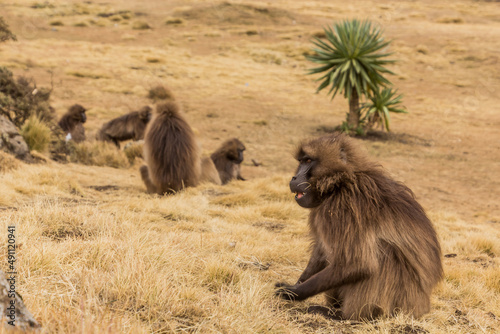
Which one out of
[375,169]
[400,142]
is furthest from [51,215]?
[400,142]

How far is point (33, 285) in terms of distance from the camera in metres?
2.45

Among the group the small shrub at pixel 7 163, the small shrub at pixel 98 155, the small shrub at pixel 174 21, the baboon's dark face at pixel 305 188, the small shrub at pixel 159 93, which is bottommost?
the small shrub at pixel 98 155

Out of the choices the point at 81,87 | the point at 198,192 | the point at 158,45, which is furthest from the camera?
the point at 158,45

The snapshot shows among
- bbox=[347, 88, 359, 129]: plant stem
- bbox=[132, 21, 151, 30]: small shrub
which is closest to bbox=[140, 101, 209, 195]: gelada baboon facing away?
bbox=[347, 88, 359, 129]: plant stem

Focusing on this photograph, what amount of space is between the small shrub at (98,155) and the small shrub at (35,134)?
1013 mm

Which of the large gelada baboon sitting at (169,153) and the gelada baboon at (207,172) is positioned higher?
the large gelada baboon sitting at (169,153)

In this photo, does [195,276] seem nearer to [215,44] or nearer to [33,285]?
[33,285]

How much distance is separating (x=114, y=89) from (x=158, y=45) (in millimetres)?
10331

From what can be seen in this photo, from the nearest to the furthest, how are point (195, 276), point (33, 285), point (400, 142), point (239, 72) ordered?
point (33, 285), point (195, 276), point (400, 142), point (239, 72)

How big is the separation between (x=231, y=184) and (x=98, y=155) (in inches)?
122

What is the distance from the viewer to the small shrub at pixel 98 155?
9.73 metres

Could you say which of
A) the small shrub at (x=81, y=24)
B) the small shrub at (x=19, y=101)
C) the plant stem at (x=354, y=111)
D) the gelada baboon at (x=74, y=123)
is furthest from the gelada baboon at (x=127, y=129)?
the small shrub at (x=81, y=24)

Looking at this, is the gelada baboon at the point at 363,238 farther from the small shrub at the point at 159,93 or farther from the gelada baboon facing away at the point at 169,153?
the small shrub at the point at 159,93

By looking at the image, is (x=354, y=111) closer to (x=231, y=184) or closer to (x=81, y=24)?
(x=231, y=184)
